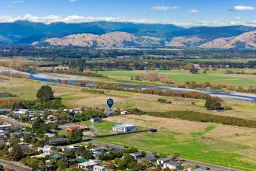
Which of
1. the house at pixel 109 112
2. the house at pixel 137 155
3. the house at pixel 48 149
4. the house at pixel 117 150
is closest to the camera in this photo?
the house at pixel 137 155

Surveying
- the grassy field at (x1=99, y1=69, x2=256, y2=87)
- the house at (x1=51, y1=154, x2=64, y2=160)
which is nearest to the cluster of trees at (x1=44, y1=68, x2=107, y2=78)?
the grassy field at (x1=99, y1=69, x2=256, y2=87)

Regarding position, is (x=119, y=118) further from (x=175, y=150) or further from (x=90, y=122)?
(x=175, y=150)

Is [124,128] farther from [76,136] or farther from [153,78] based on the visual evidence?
[153,78]

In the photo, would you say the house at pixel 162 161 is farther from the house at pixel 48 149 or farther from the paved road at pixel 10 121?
the paved road at pixel 10 121

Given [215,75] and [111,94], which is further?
[215,75]

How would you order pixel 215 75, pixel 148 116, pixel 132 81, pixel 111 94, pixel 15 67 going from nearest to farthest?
pixel 148 116 < pixel 111 94 < pixel 132 81 < pixel 215 75 < pixel 15 67

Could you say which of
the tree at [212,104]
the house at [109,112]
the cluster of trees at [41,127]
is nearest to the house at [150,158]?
the cluster of trees at [41,127]

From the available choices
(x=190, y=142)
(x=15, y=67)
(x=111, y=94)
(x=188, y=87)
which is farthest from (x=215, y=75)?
(x=190, y=142)
